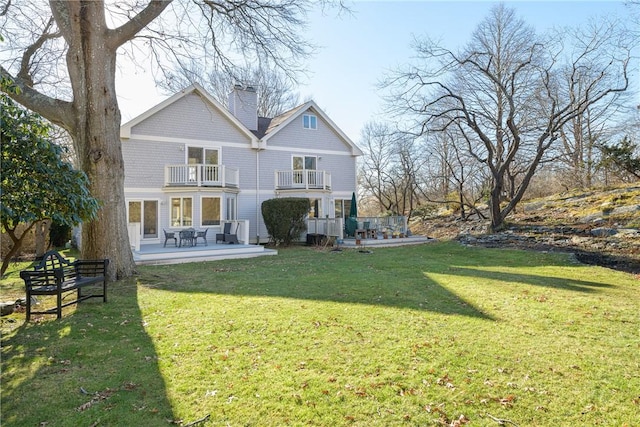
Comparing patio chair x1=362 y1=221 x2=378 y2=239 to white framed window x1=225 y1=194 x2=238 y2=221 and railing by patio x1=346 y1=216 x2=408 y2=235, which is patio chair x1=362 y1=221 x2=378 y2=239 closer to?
railing by patio x1=346 y1=216 x2=408 y2=235

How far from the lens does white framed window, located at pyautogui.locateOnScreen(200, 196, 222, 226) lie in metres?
17.0

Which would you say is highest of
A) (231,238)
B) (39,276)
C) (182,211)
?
(182,211)

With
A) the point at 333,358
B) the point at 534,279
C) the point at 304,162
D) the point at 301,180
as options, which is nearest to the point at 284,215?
the point at 301,180

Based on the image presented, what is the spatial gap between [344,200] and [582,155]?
18.0m

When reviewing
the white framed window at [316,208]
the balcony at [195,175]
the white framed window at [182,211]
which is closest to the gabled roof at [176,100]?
the balcony at [195,175]

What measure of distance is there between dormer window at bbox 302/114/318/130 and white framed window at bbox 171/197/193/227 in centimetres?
781

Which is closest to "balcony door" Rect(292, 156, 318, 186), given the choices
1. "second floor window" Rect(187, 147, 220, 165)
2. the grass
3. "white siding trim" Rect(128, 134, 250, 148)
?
"white siding trim" Rect(128, 134, 250, 148)

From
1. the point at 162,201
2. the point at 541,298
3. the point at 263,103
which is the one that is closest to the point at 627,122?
the point at 541,298

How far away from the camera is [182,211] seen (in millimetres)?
16719

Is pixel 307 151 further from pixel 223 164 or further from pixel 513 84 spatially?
pixel 513 84

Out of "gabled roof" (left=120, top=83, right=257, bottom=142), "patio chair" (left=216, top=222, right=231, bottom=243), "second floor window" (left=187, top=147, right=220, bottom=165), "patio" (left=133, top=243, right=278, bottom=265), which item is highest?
"gabled roof" (left=120, top=83, right=257, bottom=142)

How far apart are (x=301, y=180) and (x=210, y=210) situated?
506 cm

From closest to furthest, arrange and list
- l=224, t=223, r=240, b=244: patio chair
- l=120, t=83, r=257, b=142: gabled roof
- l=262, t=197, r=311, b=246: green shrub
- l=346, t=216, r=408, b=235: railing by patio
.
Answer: l=224, t=223, r=240, b=244: patio chair → l=120, t=83, r=257, b=142: gabled roof → l=262, t=197, r=311, b=246: green shrub → l=346, t=216, r=408, b=235: railing by patio

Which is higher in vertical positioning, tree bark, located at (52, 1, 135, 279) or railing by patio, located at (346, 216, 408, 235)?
tree bark, located at (52, 1, 135, 279)
